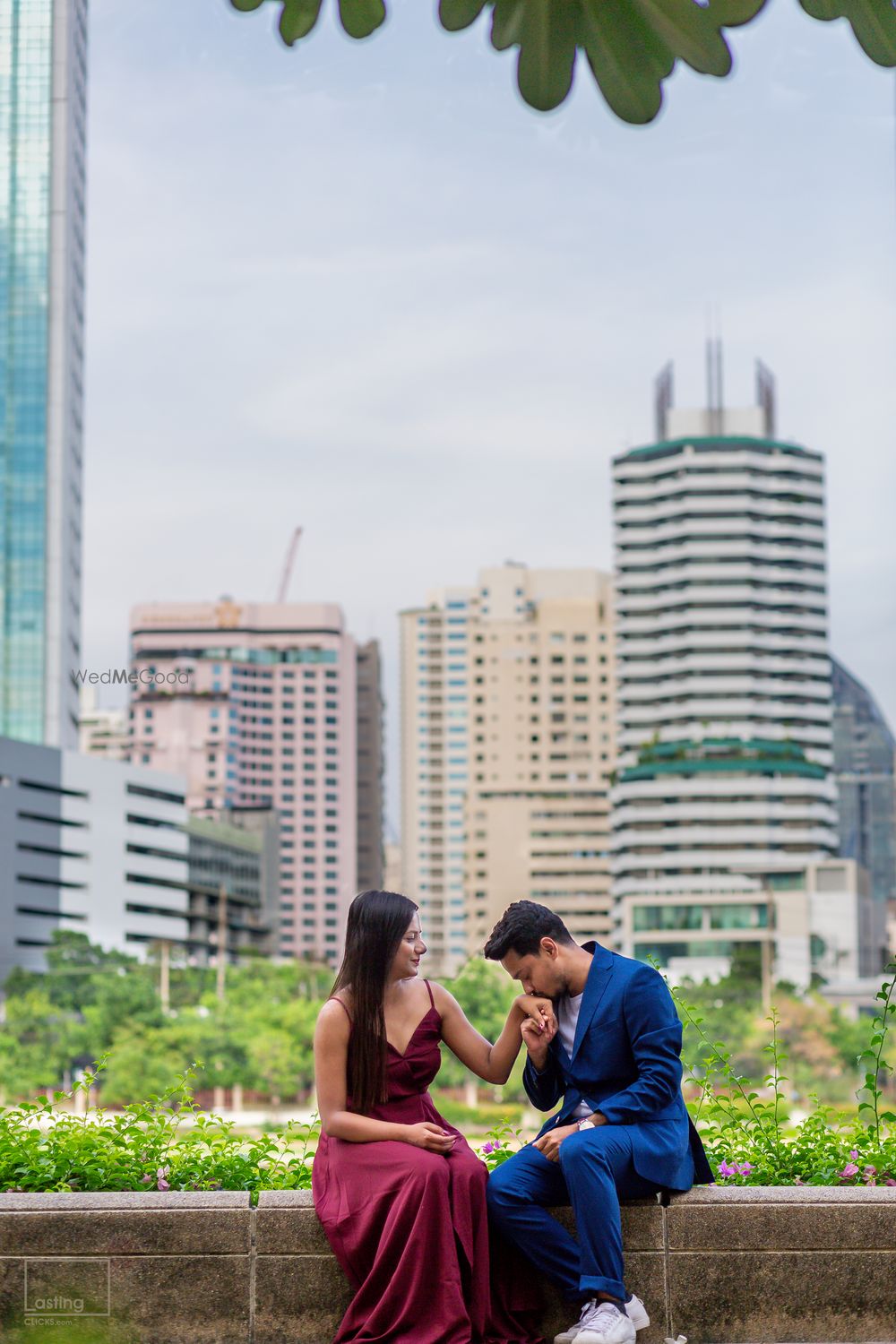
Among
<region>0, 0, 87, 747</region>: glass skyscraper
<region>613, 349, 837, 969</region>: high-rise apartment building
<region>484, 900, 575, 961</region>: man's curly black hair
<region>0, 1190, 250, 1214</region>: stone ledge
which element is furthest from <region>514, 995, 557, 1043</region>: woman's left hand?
<region>613, 349, 837, 969</region>: high-rise apartment building

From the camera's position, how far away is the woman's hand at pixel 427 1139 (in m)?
3.34

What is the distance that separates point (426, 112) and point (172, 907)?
57830 millimetres

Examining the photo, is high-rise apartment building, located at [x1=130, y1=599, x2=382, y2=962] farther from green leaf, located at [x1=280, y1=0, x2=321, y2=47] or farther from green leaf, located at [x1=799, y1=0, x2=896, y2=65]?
green leaf, located at [x1=799, y1=0, x2=896, y2=65]

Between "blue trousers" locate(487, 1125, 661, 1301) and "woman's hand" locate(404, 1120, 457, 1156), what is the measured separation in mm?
165

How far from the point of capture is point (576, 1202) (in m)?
3.27

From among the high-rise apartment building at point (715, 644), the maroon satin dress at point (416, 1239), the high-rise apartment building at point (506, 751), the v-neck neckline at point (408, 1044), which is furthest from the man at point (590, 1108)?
the high-rise apartment building at point (506, 751)

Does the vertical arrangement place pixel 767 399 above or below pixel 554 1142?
above

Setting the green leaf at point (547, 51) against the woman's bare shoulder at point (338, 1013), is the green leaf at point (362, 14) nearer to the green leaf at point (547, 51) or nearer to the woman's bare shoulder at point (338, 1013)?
the green leaf at point (547, 51)

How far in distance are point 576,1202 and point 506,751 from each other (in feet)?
331

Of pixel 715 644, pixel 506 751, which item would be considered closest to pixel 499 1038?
pixel 715 644

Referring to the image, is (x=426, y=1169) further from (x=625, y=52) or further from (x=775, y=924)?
(x=775, y=924)

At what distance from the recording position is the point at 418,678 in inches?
4579

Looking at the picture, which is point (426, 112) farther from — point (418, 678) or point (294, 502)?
point (418, 678)

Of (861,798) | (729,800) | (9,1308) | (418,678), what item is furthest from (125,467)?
(9,1308)
